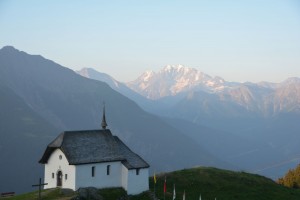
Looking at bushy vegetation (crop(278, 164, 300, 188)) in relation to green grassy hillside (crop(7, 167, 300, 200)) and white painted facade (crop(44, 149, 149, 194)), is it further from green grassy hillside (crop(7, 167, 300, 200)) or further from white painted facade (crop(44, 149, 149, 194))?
white painted facade (crop(44, 149, 149, 194))

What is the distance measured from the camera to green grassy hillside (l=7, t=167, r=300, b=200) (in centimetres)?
7045

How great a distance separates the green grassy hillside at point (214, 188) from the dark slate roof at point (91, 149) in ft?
13.3

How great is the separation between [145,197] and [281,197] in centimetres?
2179

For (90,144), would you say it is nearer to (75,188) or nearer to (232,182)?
(75,188)

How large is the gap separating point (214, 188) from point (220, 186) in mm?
1384

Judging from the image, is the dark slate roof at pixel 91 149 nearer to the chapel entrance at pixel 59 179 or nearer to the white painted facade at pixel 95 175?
the white painted facade at pixel 95 175

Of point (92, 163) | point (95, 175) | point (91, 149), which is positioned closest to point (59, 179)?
point (95, 175)

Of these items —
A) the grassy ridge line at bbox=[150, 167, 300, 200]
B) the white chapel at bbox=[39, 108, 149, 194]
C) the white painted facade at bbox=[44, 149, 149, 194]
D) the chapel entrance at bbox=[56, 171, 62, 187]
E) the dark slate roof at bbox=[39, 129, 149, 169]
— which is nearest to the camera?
the white painted facade at bbox=[44, 149, 149, 194]

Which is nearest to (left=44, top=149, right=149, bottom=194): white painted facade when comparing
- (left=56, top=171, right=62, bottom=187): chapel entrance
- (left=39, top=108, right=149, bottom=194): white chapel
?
(left=39, top=108, right=149, bottom=194): white chapel

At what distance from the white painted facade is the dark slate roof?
2.02 feet

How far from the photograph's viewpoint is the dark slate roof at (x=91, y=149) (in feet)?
214

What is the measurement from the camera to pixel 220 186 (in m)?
78.9

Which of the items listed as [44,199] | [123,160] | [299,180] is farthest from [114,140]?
[299,180]

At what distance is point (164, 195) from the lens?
67.7m
